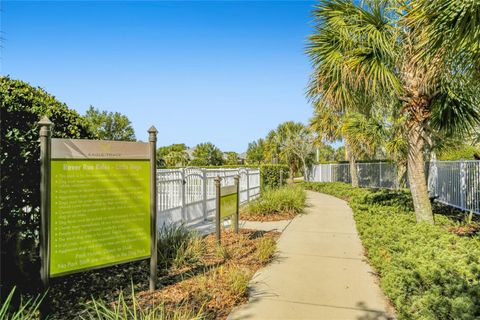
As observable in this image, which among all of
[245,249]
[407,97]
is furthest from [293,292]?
[407,97]

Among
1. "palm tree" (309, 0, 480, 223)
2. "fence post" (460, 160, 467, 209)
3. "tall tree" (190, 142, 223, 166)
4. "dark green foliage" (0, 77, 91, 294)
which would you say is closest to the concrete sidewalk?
"palm tree" (309, 0, 480, 223)

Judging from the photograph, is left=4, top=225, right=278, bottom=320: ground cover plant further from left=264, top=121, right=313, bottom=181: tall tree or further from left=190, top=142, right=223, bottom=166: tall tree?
left=190, top=142, right=223, bottom=166: tall tree

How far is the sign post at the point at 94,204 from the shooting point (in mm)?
3307

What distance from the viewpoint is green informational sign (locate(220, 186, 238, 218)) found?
6383 mm

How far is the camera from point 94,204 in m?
3.61

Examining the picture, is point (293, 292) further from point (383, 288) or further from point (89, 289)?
point (89, 289)

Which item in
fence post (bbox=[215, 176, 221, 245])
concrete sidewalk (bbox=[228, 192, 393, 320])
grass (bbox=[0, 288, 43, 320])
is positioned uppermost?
fence post (bbox=[215, 176, 221, 245])

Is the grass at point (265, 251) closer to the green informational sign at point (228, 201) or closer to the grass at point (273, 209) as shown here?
the green informational sign at point (228, 201)

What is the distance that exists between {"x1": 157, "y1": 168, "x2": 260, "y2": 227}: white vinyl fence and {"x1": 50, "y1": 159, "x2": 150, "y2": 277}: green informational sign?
284 centimetres

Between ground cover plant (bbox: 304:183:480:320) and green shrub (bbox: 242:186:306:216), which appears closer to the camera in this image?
ground cover plant (bbox: 304:183:480:320)

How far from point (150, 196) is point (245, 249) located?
260 centimetres

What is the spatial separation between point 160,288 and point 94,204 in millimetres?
1484

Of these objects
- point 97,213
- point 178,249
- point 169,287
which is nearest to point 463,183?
point 178,249

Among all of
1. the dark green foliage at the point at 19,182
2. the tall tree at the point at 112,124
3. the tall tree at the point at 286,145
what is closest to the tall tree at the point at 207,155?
the tall tree at the point at 112,124
